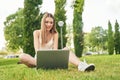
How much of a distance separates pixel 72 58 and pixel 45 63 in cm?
59

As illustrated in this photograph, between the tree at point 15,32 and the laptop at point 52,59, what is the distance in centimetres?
4721

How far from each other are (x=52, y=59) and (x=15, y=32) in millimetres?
48905

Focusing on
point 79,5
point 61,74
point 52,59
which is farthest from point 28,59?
point 79,5

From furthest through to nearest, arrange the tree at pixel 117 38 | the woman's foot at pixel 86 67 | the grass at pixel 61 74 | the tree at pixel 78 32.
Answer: the tree at pixel 117 38 → the tree at pixel 78 32 → the woman's foot at pixel 86 67 → the grass at pixel 61 74

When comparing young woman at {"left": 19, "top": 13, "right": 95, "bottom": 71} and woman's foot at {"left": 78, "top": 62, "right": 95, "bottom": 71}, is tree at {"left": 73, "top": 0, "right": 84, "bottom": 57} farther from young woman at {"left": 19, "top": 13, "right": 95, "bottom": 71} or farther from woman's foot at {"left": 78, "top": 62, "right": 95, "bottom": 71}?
woman's foot at {"left": 78, "top": 62, "right": 95, "bottom": 71}

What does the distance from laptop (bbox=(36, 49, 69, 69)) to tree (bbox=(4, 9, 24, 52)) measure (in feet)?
155

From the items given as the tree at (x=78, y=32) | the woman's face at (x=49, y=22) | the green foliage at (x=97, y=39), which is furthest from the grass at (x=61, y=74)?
the green foliage at (x=97, y=39)

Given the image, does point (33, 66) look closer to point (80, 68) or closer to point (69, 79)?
point (80, 68)

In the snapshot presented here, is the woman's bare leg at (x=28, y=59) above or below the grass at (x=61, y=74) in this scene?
above

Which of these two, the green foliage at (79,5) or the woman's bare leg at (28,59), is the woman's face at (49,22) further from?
the green foliage at (79,5)

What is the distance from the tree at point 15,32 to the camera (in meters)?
54.4

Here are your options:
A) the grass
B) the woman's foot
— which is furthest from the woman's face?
the woman's foot

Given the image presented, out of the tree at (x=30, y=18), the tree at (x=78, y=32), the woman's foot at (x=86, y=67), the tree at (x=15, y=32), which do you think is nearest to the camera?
the woman's foot at (x=86, y=67)

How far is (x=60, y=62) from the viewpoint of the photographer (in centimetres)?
659
